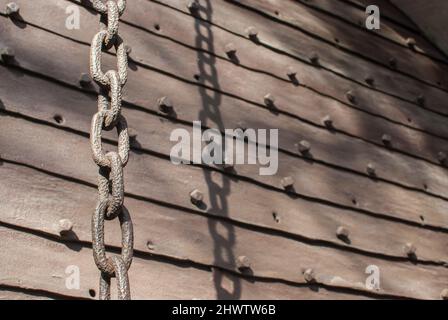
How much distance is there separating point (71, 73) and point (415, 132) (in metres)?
1.38

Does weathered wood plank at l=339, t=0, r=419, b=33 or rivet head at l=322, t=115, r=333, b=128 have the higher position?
weathered wood plank at l=339, t=0, r=419, b=33

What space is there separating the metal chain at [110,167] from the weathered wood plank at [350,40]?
1304 mm

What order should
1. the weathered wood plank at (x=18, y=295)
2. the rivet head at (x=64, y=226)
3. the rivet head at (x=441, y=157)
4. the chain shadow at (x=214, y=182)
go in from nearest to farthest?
the weathered wood plank at (x=18, y=295) < the rivet head at (x=64, y=226) < the chain shadow at (x=214, y=182) < the rivet head at (x=441, y=157)

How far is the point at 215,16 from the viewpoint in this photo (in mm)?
2279

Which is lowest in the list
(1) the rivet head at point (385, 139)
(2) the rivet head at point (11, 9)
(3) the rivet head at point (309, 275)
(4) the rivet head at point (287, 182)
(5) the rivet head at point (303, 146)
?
(3) the rivet head at point (309, 275)

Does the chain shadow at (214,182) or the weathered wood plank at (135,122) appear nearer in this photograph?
the weathered wood plank at (135,122)

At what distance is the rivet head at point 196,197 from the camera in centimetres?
182

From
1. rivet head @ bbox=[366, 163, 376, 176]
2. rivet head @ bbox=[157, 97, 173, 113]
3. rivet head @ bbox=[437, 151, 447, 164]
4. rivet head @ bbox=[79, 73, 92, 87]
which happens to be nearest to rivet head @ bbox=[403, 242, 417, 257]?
rivet head @ bbox=[366, 163, 376, 176]

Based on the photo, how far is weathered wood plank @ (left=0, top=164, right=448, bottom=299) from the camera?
155 cm

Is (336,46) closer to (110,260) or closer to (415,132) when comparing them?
(415,132)

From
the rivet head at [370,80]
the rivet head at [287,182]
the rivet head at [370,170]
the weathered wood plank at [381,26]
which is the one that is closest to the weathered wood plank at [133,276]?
the rivet head at [287,182]

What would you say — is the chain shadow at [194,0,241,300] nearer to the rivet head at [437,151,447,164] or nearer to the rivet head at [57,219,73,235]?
the rivet head at [57,219,73,235]

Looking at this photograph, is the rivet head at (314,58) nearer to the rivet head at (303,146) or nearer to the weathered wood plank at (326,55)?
the weathered wood plank at (326,55)

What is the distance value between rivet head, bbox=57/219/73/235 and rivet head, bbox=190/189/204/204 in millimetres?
364
